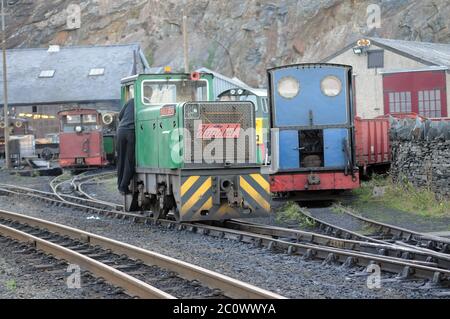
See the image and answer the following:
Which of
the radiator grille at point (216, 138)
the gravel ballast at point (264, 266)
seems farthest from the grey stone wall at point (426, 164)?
the gravel ballast at point (264, 266)

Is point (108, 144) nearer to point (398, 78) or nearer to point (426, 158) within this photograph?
point (398, 78)

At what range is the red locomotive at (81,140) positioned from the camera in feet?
110

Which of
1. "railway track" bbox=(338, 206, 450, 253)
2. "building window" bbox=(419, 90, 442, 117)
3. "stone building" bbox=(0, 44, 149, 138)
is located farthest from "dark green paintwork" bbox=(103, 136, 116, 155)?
"railway track" bbox=(338, 206, 450, 253)

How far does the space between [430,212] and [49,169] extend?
23.8m

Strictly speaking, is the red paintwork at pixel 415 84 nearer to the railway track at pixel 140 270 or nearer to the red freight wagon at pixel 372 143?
the red freight wagon at pixel 372 143

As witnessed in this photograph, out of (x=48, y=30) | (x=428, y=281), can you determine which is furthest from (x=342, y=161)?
(x=48, y=30)

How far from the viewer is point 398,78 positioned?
39.3 metres

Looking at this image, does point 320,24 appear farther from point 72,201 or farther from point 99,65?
point 72,201

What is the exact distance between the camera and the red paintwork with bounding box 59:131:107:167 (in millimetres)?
33594

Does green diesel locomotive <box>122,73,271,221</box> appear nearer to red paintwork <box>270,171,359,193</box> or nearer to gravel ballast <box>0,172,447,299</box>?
gravel ballast <box>0,172,447,299</box>

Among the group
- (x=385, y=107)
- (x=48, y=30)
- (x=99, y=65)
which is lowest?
(x=385, y=107)

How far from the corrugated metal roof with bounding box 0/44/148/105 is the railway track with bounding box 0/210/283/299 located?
42366 mm

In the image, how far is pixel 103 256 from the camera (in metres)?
10.2

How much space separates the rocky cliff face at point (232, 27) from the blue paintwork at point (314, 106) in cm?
3673
